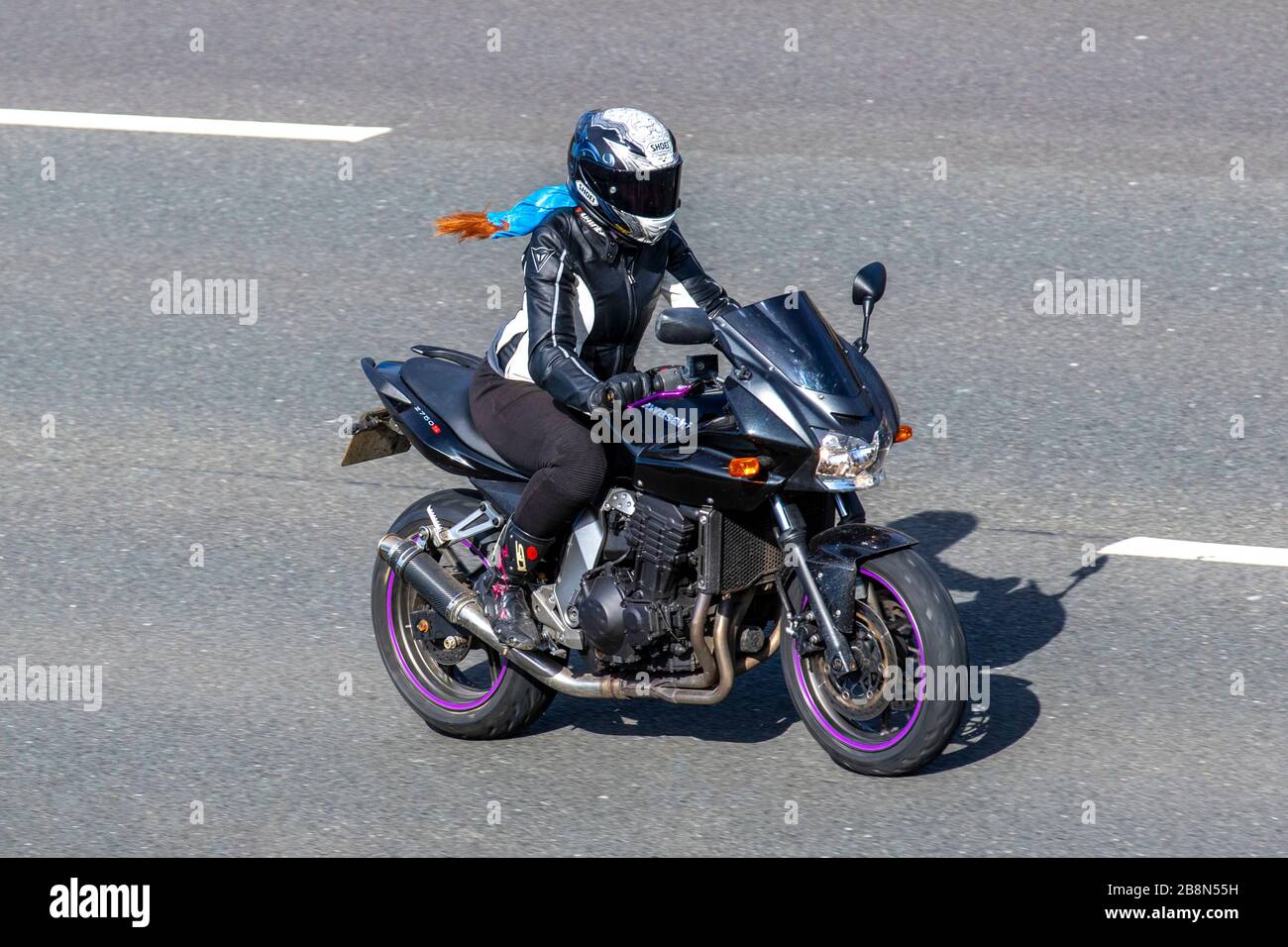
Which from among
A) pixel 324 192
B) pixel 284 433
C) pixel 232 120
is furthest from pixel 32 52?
pixel 284 433

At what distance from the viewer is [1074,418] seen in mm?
8430

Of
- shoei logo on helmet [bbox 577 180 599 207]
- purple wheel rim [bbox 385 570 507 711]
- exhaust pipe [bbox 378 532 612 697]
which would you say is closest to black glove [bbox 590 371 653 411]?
shoei logo on helmet [bbox 577 180 599 207]

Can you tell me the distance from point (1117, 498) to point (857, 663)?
2442 millimetres

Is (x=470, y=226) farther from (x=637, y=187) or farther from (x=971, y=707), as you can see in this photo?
(x=971, y=707)

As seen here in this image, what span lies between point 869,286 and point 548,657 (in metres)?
1.62

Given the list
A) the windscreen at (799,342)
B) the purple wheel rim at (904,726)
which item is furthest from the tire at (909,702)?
the windscreen at (799,342)

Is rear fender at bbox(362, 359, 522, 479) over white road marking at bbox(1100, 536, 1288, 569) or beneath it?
over

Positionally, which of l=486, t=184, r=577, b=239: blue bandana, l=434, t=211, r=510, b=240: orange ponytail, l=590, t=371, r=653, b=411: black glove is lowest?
l=590, t=371, r=653, b=411: black glove

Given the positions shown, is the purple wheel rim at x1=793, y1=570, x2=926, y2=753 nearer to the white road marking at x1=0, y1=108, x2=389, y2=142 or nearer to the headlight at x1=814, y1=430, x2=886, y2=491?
the headlight at x1=814, y1=430, x2=886, y2=491

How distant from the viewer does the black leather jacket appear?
5941 mm

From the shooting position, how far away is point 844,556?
5797 millimetres

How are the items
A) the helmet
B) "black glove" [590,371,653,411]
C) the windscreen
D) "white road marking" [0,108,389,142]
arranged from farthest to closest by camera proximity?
"white road marking" [0,108,389,142]
the helmet
the windscreen
"black glove" [590,371,653,411]

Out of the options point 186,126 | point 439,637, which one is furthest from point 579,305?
point 186,126

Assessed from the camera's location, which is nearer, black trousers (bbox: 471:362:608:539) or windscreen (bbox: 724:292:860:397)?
windscreen (bbox: 724:292:860:397)
